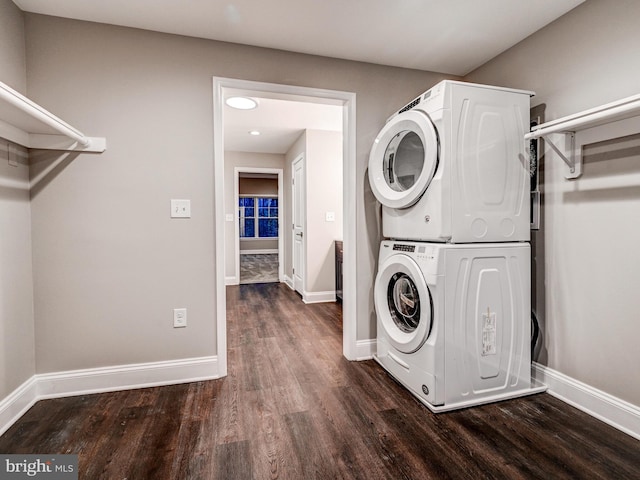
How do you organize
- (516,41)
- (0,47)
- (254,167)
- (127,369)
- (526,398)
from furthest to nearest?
1. (254,167)
2. (516,41)
3. (127,369)
4. (526,398)
5. (0,47)

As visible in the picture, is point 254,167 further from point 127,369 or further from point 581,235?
point 581,235

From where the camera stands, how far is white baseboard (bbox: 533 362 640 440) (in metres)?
1.68

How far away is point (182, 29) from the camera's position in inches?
84.7

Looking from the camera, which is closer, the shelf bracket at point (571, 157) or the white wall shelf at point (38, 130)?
the white wall shelf at point (38, 130)

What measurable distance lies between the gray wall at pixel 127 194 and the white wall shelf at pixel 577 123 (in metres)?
1.74

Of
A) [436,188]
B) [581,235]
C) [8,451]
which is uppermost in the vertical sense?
[436,188]

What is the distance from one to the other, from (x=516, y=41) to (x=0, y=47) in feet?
10.2

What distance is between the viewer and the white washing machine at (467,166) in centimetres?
Result: 188

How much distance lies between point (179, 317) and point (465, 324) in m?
1.83

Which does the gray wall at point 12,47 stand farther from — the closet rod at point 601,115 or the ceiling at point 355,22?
the closet rod at point 601,115

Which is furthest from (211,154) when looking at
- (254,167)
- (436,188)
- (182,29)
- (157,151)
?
(254,167)

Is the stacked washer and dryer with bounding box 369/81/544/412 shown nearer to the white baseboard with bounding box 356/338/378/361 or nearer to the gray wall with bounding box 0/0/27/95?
the white baseboard with bounding box 356/338/378/361
